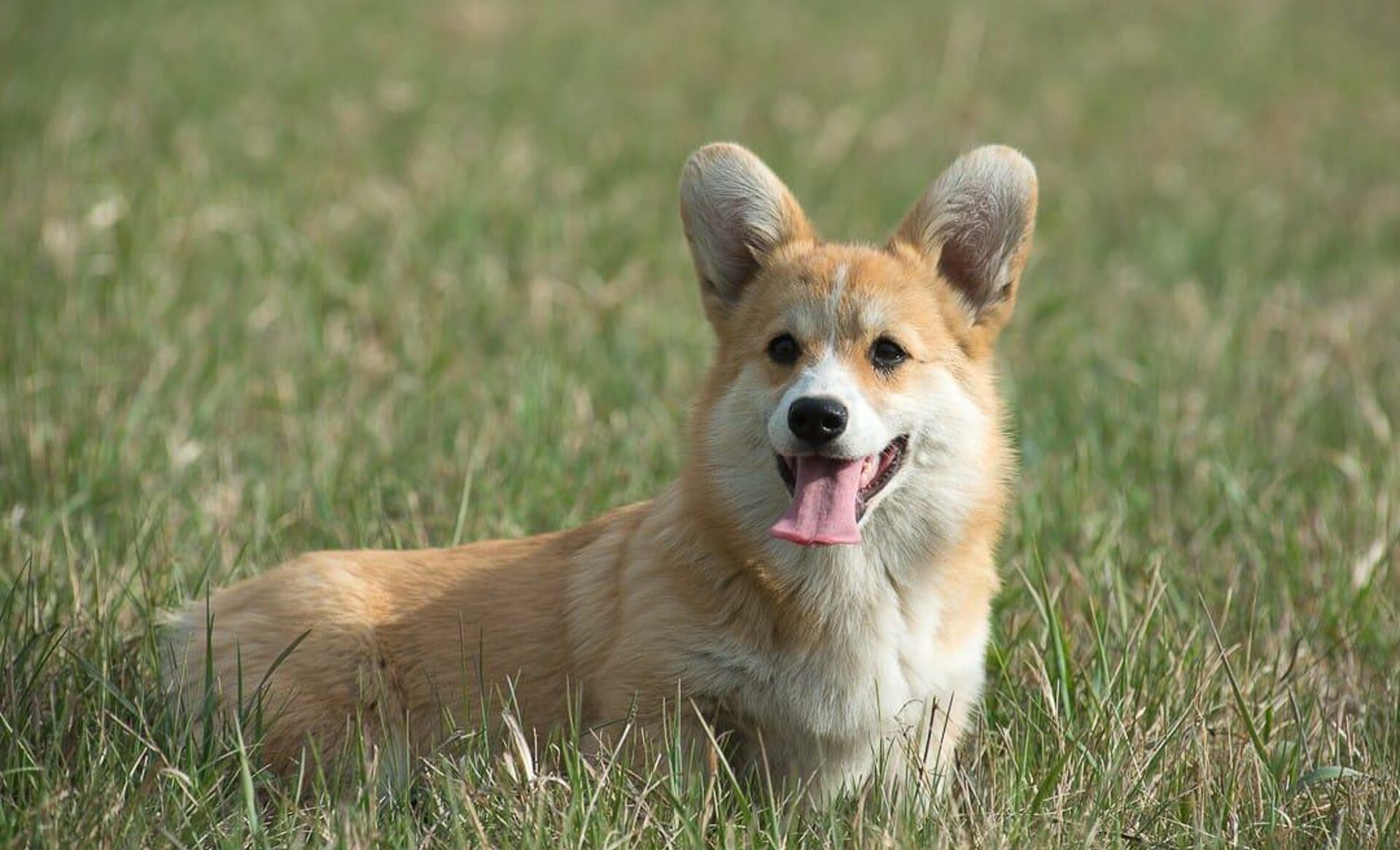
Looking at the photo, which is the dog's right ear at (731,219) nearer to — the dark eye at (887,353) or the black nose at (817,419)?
the dark eye at (887,353)

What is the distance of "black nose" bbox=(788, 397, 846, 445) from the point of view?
135 inches

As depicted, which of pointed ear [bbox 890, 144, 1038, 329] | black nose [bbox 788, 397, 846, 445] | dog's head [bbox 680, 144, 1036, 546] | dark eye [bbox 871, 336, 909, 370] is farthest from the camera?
pointed ear [bbox 890, 144, 1038, 329]

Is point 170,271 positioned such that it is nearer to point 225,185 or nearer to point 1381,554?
point 225,185

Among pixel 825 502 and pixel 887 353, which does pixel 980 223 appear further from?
pixel 825 502

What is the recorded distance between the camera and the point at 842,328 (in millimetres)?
3771

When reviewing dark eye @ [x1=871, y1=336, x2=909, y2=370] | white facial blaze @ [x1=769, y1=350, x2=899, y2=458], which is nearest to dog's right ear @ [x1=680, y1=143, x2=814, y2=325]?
dark eye @ [x1=871, y1=336, x2=909, y2=370]

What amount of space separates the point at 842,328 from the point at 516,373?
2604mm

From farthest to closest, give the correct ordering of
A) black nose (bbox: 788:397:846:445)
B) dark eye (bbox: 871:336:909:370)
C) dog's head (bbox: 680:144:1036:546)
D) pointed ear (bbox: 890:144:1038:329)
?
pointed ear (bbox: 890:144:1038:329)
dark eye (bbox: 871:336:909:370)
dog's head (bbox: 680:144:1036:546)
black nose (bbox: 788:397:846:445)

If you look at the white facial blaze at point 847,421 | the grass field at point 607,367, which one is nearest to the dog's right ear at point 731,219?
the white facial blaze at point 847,421

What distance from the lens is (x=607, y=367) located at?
250 inches

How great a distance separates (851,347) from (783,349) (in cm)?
16

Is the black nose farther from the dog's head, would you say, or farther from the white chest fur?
the white chest fur

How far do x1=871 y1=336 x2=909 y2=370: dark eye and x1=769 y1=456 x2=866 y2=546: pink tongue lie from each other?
30 centimetres

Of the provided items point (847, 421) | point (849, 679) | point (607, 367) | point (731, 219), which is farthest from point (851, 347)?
point (607, 367)
